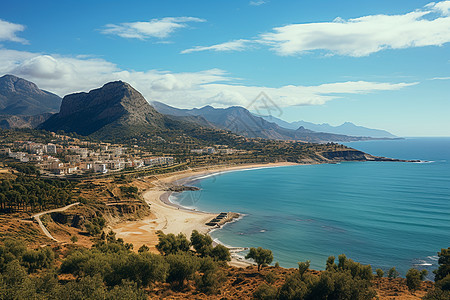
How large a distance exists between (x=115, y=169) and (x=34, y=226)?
248ft

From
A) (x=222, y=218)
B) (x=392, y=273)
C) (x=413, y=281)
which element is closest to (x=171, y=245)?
(x=222, y=218)

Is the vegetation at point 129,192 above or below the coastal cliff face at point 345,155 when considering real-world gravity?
below

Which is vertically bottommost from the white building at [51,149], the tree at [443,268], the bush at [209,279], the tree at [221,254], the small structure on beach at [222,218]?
the small structure on beach at [222,218]

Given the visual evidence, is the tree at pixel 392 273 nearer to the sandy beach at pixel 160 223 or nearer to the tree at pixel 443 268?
the tree at pixel 443 268

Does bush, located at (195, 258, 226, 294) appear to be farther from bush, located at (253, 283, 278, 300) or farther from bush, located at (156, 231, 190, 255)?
bush, located at (156, 231, 190, 255)

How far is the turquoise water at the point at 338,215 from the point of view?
147ft

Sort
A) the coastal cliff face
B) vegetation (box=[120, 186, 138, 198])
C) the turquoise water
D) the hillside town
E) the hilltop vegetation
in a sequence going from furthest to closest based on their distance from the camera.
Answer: the coastal cliff face < the hillside town < vegetation (box=[120, 186, 138, 198]) < the turquoise water < the hilltop vegetation

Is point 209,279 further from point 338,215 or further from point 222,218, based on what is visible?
point 338,215

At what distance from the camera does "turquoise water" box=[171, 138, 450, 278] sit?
147ft

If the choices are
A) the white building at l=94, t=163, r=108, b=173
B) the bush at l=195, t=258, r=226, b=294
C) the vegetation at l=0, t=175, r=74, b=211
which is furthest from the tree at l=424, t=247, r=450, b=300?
the white building at l=94, t=163, r=108, b=173

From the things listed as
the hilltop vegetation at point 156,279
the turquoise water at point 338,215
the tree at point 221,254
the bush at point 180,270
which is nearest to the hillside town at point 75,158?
the turquoise water at point 338,215

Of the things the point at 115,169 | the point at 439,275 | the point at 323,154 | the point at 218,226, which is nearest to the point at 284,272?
the point at 439,275

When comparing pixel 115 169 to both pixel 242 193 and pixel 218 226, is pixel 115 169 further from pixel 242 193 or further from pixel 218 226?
pixel 218 226

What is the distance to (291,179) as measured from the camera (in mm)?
119188
